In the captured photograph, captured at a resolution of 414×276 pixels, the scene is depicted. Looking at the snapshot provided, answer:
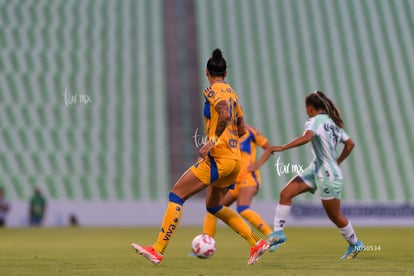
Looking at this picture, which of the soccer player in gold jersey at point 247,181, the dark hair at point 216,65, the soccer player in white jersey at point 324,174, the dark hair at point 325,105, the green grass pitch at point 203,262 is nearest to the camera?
the green grass pitch at point 203,262

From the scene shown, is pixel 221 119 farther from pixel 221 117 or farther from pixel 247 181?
pixel 247 181

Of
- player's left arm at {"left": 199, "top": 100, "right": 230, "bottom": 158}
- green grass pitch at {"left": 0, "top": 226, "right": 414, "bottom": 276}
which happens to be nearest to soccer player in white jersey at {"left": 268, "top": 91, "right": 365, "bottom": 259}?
green grass pitch at {"left": 0, "top": 226, "right": 414, "bottom": 276}

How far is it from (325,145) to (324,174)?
1.03ft

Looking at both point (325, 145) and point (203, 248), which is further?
point (203, 248)

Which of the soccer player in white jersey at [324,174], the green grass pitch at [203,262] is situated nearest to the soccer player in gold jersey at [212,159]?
the green grass pitch at [203,262]

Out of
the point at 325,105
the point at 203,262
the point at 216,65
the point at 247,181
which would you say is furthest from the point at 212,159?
the point at 247,181

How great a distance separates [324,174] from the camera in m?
8.54

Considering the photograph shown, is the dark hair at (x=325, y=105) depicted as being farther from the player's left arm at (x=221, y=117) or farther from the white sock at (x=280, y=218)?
the player's left arm at (x=221, y=117)

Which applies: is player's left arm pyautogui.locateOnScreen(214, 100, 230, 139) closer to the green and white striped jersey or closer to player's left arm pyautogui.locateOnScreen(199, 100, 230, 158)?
player's left arm pyautogui.locateOnScreen(199, 100, 230, 158)

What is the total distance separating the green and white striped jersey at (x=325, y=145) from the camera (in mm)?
8484

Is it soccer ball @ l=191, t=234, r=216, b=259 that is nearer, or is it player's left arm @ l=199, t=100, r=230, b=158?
player's left arm @ l=199, t=100, r=230, b=158

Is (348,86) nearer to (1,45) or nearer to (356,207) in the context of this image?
(356,207)

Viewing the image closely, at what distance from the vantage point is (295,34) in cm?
2934

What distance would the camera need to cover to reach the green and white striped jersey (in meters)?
8.48
